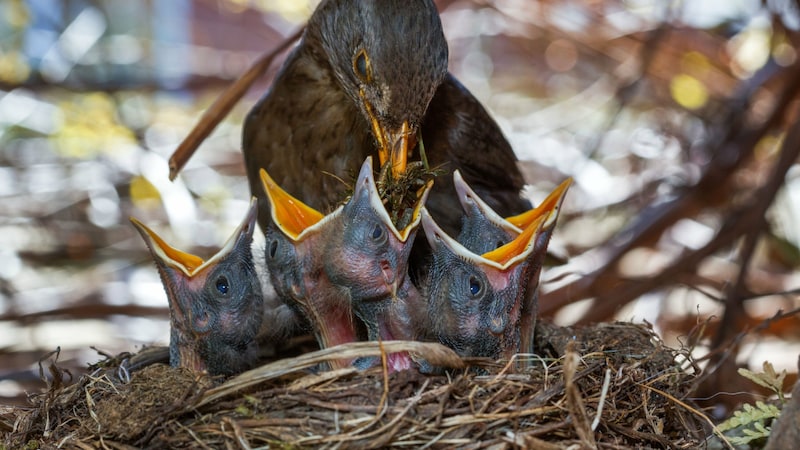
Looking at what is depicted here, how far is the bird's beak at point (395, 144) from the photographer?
255 cm

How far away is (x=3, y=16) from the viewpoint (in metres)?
5.74

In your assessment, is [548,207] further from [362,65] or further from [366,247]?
[362,65]

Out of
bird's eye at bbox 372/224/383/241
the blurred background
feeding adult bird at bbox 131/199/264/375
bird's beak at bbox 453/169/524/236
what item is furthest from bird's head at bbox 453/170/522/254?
the blurred background

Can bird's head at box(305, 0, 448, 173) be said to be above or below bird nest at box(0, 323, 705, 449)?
above

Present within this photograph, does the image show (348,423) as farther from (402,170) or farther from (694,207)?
(694,207)

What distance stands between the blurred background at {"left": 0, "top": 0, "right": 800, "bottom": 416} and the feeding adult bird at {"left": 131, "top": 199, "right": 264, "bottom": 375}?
128 centimetres

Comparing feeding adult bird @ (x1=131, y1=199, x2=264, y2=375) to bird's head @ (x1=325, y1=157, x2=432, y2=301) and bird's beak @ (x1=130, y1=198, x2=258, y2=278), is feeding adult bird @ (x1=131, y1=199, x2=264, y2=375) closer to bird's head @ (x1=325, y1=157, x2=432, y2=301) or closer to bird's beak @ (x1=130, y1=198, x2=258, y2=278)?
bird's beak @ (x1=130, y1=198, x2=258, y2=278)

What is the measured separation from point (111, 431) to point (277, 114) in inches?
57.8

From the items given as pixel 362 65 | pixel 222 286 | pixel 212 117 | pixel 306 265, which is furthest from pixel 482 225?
pixel 212 117

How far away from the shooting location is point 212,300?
239 centimetres

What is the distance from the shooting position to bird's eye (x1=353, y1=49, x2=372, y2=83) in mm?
2651

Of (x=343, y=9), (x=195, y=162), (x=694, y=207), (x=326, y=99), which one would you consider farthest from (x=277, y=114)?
(x=195, y=162)

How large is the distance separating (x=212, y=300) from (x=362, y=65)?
33.4 inches

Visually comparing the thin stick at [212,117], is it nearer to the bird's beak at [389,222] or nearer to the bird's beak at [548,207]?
the bird's beak at [389,222]
